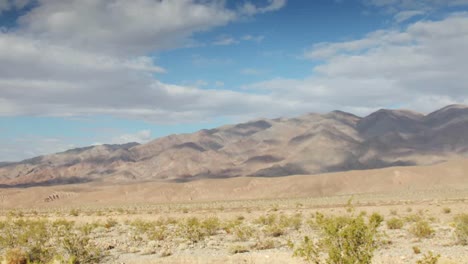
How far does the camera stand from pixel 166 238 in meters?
23.9

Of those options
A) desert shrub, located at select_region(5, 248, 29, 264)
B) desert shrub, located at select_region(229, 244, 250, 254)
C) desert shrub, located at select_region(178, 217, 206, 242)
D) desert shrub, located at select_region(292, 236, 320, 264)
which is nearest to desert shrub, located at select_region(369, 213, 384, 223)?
desert shrub, located at select_region(292, 236, 320, 264)

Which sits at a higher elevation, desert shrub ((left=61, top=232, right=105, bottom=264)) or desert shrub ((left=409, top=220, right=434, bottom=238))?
desert shrub ((left=61, top=232, right=105, bottom=264))

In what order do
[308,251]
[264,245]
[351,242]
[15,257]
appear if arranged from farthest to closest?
1. [264,245]
2. [15,257]
3. [308,251]
4. [351,242]

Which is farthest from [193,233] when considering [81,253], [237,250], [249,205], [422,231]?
[249,205]

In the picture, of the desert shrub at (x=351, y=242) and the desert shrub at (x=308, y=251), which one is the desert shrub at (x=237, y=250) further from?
the desert shrub at (x=351, y=242)

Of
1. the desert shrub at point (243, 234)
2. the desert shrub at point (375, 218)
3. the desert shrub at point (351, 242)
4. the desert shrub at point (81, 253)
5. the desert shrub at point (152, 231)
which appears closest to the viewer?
the desert shrub at point (351, 242)

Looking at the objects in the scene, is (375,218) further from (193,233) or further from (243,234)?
(193,233)

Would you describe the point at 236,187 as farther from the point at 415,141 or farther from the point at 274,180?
the point at 415,141

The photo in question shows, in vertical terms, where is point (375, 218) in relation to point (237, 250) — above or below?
above

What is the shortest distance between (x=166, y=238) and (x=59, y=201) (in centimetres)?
8532

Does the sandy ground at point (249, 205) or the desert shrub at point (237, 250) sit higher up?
the desert shrub at point (237, 250)

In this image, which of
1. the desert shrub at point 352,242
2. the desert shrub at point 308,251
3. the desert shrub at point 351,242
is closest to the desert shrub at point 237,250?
the desert shrub at point 308,251

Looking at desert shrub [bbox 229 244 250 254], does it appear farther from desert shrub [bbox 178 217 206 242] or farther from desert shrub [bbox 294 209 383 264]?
desert shrub [bbox 294 209 383 264]

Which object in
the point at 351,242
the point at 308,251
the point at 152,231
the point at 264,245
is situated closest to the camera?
the point at 351,242
